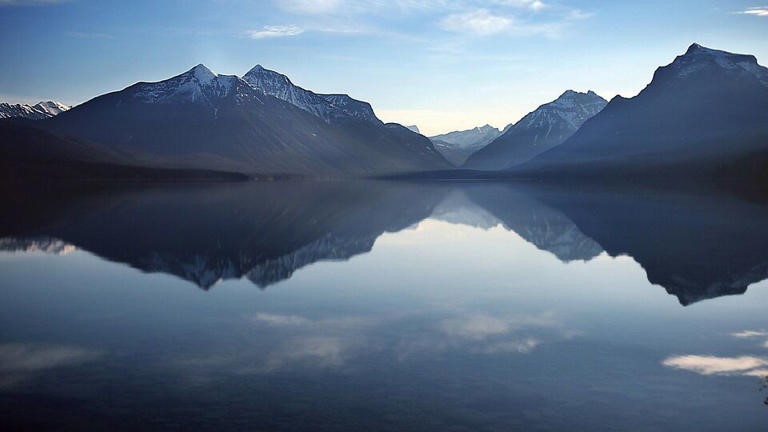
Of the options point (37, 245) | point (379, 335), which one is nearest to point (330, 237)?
point (37, 245)

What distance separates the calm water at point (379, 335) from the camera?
15047 mm

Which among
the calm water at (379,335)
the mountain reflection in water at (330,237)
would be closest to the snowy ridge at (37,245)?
the mountain reflection in water at (330,237)

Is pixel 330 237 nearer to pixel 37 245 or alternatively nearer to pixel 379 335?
pixel 37 245

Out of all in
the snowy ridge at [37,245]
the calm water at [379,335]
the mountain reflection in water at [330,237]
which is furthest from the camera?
the snowy ridge at [37,245]

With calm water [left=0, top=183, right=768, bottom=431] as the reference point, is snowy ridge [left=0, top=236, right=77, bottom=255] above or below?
above

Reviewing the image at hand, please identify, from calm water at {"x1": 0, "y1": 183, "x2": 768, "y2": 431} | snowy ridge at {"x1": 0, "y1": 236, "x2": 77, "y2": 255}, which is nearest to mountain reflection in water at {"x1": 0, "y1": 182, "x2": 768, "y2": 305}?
snowy ridge at {"x1": 0, "y1": 236, "x2": 77, "y2": 255}

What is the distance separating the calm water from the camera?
15.0 meters

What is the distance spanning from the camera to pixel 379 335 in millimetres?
22219

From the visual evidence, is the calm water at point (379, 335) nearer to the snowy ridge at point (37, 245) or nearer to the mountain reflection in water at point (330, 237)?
the snowy ridge at point (37, 245)

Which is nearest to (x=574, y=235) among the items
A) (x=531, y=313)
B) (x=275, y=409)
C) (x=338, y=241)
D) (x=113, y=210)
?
(x=338, y=241)

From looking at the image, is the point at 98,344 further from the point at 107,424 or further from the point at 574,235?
the point at 574,235

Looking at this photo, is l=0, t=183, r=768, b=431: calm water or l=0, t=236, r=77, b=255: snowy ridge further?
l=0, t=236, r=77, b=255: snowy ridge

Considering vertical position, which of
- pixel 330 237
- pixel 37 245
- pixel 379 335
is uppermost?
pixel 330 237

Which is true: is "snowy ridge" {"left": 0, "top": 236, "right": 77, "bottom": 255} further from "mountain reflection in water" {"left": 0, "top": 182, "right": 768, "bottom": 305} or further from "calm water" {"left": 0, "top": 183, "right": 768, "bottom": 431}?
"calm water" {"left": 0, "top": 183, "right": 768, "bottom": 431}
